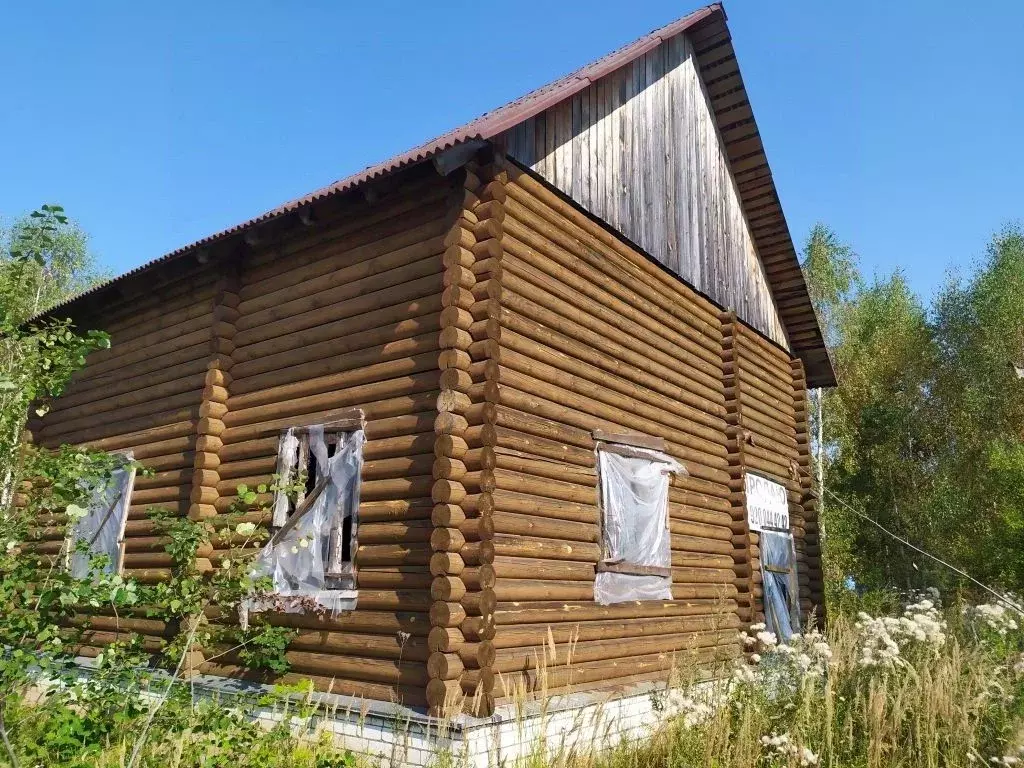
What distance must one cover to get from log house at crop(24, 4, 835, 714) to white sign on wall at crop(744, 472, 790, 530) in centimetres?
23

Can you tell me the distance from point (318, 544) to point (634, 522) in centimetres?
338

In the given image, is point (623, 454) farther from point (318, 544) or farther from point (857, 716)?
point (857, 716)

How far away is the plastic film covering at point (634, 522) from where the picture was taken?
8.37 m

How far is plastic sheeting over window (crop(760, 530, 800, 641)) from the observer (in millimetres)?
11758

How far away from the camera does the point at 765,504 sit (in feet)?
40.4

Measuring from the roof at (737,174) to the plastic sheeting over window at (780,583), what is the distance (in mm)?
3838

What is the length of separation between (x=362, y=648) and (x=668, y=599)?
12.4ft

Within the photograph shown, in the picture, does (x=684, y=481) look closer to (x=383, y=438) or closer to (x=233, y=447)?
(x=383, y=438)

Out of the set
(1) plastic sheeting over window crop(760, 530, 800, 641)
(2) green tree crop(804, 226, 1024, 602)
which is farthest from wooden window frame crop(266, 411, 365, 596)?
(2) green tree crop(804, 226, 1024, 602)

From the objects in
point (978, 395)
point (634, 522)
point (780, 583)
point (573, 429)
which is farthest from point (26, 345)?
point (978, 395)

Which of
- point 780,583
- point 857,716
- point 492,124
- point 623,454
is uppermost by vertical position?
point 492,124

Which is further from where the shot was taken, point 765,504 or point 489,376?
point 765,504

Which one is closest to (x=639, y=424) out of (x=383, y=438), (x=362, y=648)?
(x=383, y=438)

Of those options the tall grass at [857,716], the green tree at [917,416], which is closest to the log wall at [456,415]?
the tall grass at [857,716]
